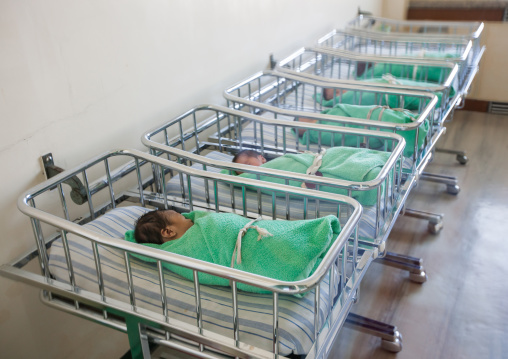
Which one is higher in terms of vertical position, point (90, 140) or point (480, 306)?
point (90, 140)

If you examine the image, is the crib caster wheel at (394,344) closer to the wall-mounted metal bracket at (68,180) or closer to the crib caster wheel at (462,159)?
the wall-mounted metal bracket at (68,180)

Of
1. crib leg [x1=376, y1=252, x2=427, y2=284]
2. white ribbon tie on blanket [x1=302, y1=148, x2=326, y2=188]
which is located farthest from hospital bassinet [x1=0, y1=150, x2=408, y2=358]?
crib leg [x1=376, y1=252, x2=427, y2=284]

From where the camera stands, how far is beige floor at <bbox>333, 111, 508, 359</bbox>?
191cm

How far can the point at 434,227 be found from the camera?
2576mm

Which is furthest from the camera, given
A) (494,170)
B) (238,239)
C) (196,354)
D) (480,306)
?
(494,170)

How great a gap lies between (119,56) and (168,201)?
20.5 inches

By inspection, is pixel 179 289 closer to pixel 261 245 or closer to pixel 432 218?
pixel 261 245

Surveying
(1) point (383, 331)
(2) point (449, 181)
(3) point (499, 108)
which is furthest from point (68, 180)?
(3) point (499, 108)

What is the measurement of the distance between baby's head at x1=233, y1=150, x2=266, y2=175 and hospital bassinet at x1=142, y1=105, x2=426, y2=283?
0.15 feet

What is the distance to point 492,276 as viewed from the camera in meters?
2.25

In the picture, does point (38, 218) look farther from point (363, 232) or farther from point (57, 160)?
point (363, 232)

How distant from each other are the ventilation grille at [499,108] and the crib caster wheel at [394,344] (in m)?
2.95

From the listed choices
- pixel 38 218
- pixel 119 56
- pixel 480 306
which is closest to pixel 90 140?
pixel 119 56

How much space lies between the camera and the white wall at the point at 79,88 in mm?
1415
